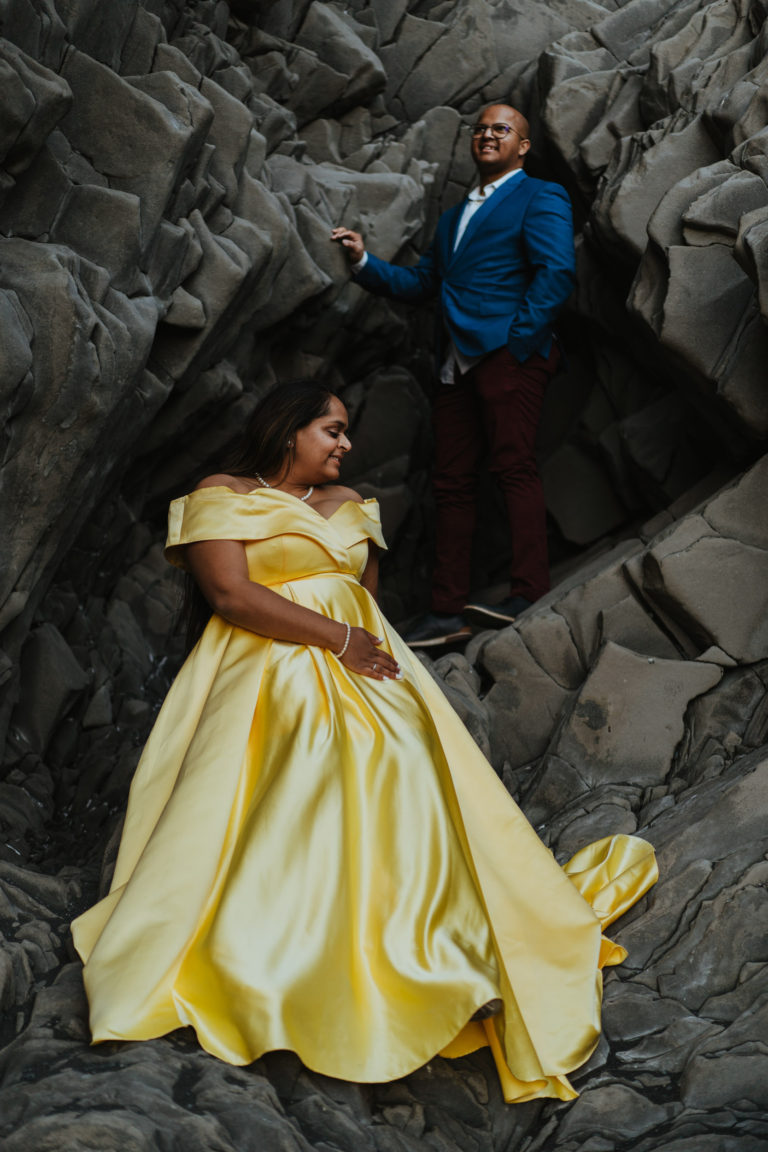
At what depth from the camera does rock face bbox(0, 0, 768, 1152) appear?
2.62 meters

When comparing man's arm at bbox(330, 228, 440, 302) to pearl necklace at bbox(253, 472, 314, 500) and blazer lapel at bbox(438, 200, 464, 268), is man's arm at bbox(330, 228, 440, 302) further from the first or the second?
pearl necklace at bbox(253, 472, 314, 500)

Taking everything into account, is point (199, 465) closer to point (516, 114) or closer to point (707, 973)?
point (516, 114)

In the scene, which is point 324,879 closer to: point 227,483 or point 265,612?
point 265,612

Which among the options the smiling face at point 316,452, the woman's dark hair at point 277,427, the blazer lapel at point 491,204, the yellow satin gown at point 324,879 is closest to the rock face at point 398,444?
the yellow satin gown at point 324,879

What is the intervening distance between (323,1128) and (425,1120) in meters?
0.30

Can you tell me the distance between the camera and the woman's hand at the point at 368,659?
322 centimetres

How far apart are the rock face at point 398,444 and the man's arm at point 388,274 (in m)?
0.14

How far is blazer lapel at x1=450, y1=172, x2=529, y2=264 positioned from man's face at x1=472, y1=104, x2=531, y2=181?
9cm

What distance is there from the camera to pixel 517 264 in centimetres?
536

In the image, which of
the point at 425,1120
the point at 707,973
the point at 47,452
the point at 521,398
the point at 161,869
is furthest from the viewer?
the point at 521,398

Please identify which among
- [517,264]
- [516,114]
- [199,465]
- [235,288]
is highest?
[516,114]

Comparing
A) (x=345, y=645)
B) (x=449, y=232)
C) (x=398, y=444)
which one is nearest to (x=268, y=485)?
(x=345, y=645)

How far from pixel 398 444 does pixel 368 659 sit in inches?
123

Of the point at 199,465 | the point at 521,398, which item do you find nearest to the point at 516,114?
the point at 521,398
